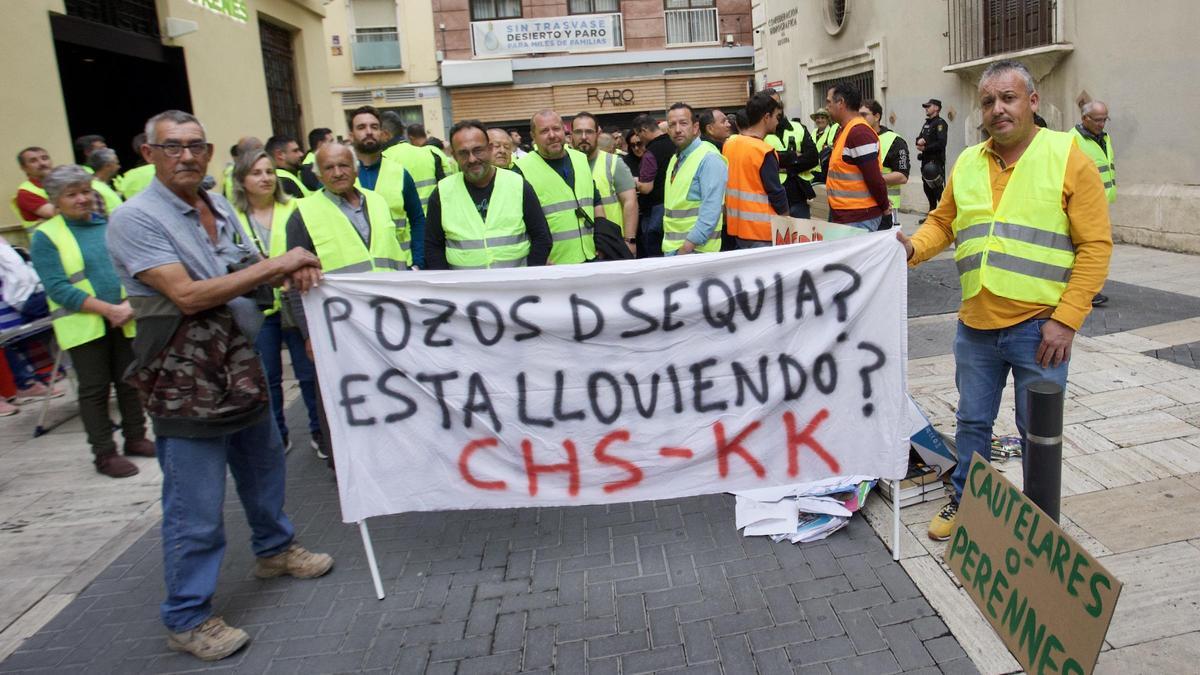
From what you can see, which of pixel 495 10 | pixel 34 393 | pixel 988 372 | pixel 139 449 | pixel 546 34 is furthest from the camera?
pixel 495 10

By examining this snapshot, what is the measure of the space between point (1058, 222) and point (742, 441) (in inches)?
57.2

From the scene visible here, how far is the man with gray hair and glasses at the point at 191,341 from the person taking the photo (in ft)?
9.75

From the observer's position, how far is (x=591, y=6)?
2791 centimetres

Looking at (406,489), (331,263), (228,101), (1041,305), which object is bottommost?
(406,489)

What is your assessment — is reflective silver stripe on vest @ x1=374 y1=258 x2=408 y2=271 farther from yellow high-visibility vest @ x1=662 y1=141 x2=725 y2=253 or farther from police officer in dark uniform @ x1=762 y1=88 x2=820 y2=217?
police officer in dark uniform @ x1=762 y1=88 x2=820 y2=217

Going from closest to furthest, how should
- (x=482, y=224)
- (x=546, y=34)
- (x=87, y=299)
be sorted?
(x=482, y=224), (x=87, y=299), (x=546, y=34)

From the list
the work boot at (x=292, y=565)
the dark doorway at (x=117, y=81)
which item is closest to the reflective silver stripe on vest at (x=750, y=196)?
the work boot at (x=292, y=565)

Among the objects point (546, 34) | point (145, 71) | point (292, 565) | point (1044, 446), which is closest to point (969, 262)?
point (1044, 446)

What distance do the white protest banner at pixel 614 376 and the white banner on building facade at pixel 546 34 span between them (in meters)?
25.9

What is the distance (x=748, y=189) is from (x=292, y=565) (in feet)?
13.0

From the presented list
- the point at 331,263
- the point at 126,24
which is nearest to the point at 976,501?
the point at 331,263

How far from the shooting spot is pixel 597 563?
3695mm

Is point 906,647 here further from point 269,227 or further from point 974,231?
point 269,227

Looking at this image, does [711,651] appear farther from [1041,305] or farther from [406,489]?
[1041,305]
